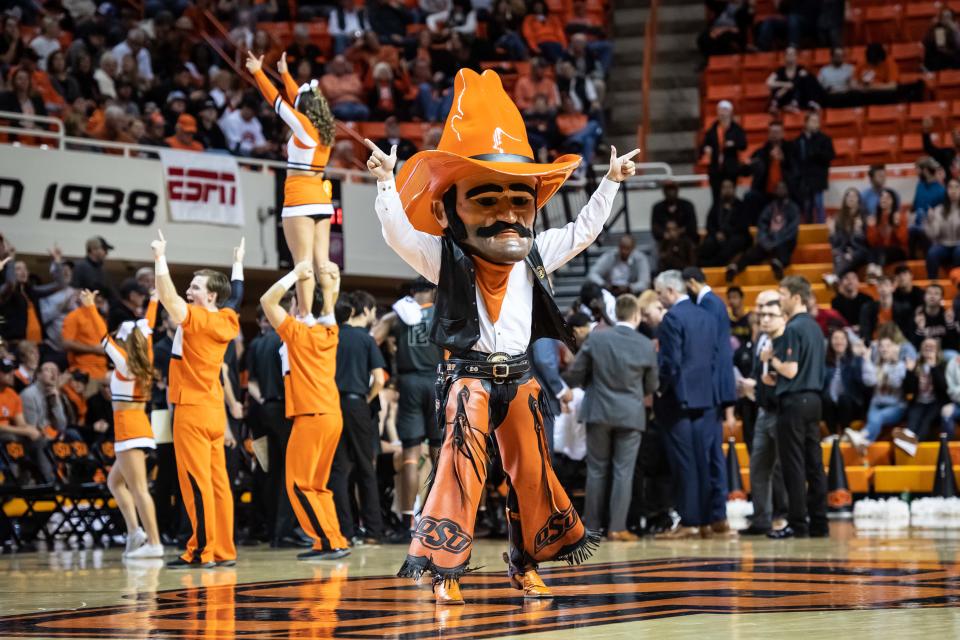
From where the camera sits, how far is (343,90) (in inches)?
731

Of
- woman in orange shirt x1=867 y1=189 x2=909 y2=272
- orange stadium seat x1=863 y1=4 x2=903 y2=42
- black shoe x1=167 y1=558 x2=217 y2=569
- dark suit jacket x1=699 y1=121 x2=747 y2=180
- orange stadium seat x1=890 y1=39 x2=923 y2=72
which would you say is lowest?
black shoe x1=167 y1=558 x2=217 y2=569

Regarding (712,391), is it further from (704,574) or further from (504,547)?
(704,574)

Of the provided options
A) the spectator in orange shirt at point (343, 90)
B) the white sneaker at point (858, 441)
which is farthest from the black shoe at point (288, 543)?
the spectator in orange shirt at point (343, 90)

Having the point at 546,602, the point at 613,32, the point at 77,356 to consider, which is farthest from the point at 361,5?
the point at 546,602

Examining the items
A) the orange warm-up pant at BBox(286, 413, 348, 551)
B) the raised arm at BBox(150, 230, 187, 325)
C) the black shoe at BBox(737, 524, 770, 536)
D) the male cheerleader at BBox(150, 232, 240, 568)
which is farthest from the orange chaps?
the black shoe at BBox(737, 524, 770, 536)

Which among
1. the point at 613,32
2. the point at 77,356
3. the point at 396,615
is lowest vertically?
the point at 396,615

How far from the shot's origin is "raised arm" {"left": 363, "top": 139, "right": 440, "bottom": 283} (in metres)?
6.25

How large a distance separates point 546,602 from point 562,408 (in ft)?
16.6

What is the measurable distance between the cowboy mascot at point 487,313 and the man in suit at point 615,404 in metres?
3.97

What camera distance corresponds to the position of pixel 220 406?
8969mm

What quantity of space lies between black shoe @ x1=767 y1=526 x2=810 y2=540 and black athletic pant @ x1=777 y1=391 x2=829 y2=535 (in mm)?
15

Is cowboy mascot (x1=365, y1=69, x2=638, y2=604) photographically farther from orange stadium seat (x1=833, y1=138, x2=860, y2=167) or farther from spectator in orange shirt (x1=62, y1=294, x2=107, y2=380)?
orange stadium seat (x1=833, y1=138, x2=860, y2=167)

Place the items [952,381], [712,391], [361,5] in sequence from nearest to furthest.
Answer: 1. [712,391]
2. [952,381]
3. [361,5]

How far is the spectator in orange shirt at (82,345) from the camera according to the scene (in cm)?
1395
